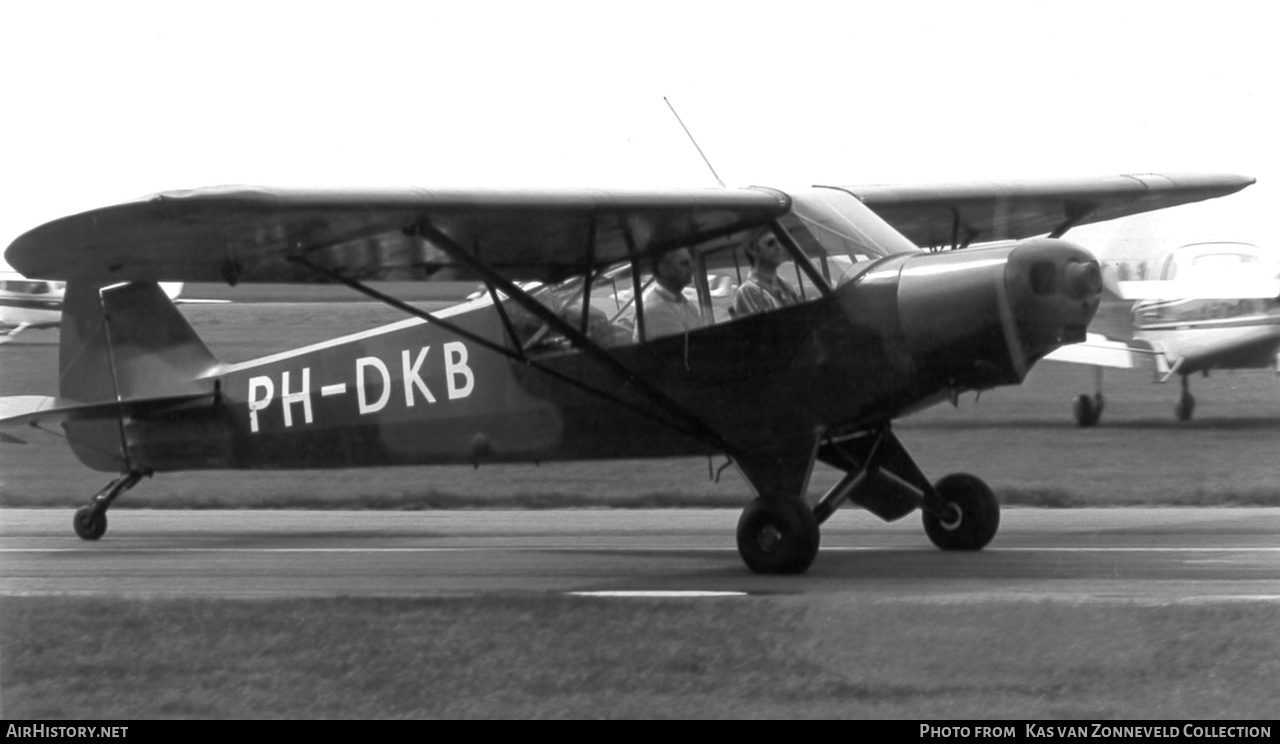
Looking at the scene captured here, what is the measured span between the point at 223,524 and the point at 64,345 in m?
2.34

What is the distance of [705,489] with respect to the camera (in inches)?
655

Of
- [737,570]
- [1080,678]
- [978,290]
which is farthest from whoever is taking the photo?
[737,570]

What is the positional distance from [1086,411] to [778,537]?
1022cm

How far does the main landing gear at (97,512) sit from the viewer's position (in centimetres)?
1298

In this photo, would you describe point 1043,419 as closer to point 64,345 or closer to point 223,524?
point 223,524

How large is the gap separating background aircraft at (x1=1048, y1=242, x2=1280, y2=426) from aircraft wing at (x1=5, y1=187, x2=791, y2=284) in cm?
961

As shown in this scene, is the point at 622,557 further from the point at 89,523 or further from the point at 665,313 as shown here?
the point at 89,523

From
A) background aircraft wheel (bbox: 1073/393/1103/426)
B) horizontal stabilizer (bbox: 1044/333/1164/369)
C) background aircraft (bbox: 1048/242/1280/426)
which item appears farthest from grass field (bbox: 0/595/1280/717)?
horizontal stabilizer (bbox: 1044/333/1164/369)

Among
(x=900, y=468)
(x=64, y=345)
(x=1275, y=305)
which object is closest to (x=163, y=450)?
(x=64, y=345)

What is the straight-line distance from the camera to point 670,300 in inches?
411

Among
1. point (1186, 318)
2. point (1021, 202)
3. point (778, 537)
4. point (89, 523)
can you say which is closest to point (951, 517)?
point (778, 537)

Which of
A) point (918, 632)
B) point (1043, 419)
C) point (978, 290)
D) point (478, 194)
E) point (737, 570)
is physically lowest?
point (1043, 419)

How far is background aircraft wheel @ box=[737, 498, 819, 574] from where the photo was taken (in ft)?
31.8

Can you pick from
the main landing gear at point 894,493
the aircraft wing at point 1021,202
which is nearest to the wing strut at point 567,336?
the main landing gear at point 894,493
